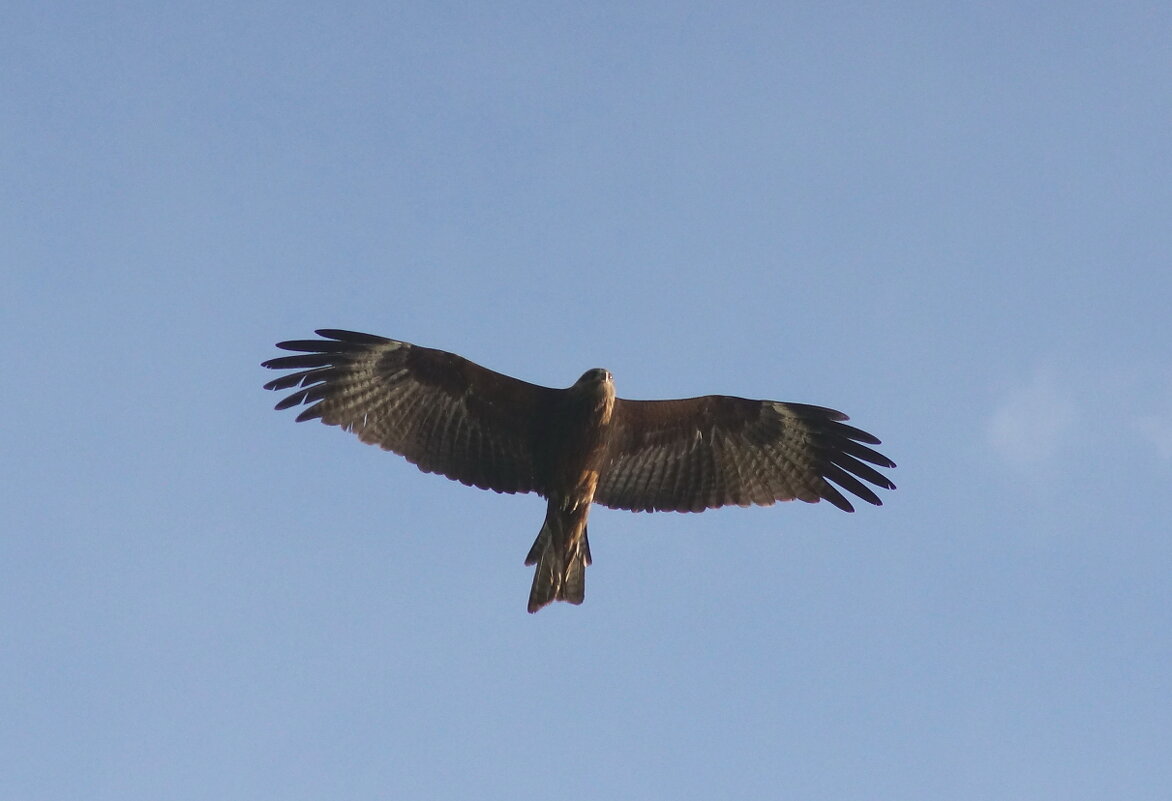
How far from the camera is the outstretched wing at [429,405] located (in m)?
11.2

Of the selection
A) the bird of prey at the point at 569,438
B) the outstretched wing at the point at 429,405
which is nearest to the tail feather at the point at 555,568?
the bird of prey at the point at 569,438

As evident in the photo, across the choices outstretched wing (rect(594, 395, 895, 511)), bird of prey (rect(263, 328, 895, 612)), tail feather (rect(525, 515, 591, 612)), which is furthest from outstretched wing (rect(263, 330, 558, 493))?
outstretched wing (rect(594, 395, 895, 511))

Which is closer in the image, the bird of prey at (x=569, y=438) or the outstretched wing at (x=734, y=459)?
the bird of prey at (x=569, y=438)

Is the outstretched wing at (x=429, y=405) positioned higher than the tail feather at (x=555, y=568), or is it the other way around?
the outstretched wing at (x=429, y=405)

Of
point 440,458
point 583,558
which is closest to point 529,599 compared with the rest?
point 583,558

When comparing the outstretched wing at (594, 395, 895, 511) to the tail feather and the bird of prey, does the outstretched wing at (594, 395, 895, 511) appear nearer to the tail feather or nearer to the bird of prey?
the bird of prey

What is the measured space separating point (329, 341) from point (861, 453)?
188 inches

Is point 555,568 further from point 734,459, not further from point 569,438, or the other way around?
point 734,459

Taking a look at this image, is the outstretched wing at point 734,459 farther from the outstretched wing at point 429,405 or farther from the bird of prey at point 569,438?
the outstretched wing at point 429,405

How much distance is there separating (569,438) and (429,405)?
4.59ft

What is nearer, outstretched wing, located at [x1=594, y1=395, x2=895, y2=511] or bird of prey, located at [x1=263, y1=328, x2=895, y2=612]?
bird of prey, located at [x1=263, y1=328, x2=895, y2=612]

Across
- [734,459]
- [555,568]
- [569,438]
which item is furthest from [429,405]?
[734,459]

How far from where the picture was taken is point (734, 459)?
11711 mm

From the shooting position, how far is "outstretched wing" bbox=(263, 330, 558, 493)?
439 inches
